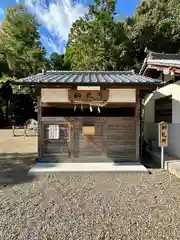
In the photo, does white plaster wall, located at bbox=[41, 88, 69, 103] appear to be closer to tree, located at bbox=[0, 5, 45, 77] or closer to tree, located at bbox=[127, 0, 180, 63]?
tree, located at bbox=[127, 0, 180, 63]

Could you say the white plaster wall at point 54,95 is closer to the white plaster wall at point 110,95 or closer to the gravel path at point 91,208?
the white plaster wall at point 110,95

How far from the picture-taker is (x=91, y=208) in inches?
142

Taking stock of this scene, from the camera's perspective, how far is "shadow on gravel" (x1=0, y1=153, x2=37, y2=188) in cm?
523

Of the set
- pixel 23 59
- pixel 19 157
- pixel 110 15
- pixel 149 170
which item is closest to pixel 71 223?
pixel 149 170

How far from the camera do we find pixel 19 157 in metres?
7.93

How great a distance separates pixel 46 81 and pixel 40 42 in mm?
17848

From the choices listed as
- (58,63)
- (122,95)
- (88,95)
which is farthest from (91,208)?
(58,63)

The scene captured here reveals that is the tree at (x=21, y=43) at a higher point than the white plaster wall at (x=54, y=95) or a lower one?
higher

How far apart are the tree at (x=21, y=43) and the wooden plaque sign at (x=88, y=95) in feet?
49.6

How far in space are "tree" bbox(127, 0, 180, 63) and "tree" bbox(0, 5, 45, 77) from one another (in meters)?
8.62

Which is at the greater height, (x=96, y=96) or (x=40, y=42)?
(x=40, y=42)

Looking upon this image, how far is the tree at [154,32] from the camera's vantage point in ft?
55.9

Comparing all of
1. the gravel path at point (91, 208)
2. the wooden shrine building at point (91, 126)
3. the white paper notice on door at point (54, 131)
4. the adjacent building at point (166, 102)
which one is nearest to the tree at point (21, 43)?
the adjacent building at point (166, 102)

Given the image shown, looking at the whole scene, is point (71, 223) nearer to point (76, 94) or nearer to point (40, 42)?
point (76, 94)
